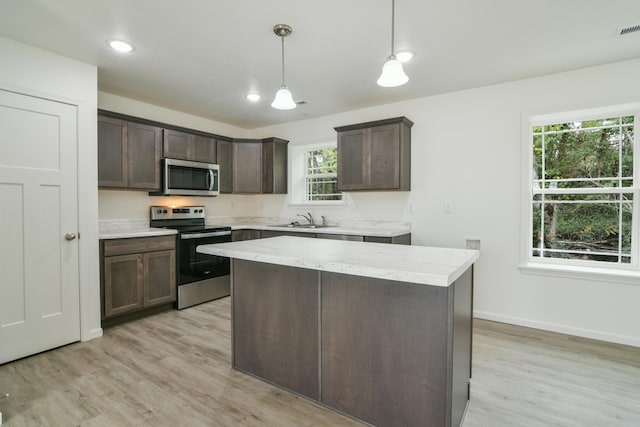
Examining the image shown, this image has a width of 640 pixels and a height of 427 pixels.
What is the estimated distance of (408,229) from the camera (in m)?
3.92

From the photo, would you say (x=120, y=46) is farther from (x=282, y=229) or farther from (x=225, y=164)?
(x=282, y=229)

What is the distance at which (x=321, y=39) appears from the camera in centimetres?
248

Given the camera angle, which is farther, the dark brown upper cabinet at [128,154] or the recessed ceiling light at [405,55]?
the dark brown upper cabinet at [128,154]

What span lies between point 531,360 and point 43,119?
4373 mm

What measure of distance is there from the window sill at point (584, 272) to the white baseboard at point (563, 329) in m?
0.48

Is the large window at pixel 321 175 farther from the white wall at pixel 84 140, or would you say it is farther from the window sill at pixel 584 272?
the white wall at pixel 84 140

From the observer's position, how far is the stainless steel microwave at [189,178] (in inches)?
151

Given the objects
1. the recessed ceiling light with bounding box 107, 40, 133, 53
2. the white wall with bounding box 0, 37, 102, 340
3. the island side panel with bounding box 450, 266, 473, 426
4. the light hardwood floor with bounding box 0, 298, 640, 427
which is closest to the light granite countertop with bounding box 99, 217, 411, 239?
the white wall with bounding box 0, 37, 102, 340

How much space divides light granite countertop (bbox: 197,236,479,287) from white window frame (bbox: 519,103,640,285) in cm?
180

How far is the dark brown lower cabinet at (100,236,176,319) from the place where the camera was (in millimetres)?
3104

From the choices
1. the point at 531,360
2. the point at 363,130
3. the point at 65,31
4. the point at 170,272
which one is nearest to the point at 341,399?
the point at 531,360

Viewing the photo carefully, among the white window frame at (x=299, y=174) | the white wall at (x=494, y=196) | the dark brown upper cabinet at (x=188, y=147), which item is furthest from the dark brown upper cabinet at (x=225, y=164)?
the white window frame at (x=299, y=174)

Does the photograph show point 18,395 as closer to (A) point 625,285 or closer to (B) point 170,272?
(B) point 170,272

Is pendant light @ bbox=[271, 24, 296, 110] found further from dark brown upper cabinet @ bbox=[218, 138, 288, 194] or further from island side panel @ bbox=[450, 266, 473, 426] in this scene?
dark brown upper cabinet @ bbox=[218, 138, 288, 194]
